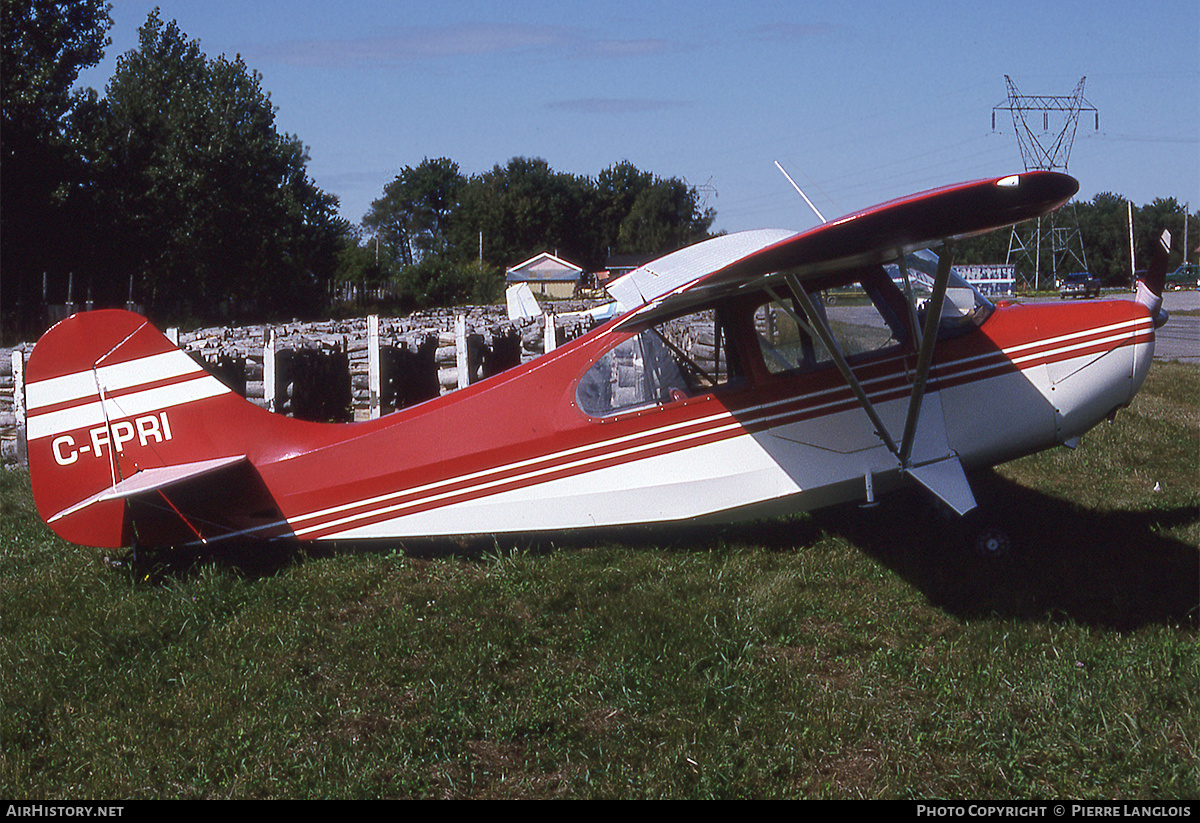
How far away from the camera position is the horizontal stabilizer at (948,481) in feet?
17.8

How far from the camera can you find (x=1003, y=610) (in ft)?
17.0

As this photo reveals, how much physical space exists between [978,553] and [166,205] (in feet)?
123

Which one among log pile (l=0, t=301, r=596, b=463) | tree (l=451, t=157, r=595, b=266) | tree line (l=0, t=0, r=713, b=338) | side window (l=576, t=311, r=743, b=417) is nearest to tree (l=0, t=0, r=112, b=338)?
tree line (l=0, t=0, r=713, b=338)

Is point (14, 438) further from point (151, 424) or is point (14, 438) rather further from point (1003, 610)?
point (1003, 610)

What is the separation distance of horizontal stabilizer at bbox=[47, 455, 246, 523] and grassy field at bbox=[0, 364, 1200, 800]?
64cm

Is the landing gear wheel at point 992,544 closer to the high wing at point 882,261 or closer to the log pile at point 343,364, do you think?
the high wing at point 882,261

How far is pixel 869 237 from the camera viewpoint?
481 cm

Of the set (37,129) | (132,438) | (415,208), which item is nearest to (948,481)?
(132,438)

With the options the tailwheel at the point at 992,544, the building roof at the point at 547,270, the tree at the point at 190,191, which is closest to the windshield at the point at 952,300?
the tailwheel at the point at 992,544

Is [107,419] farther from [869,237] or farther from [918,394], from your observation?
[918,394]

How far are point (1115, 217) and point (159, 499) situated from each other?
76.8 meters

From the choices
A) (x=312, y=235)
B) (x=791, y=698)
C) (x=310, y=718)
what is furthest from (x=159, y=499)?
(x=312, y=235)

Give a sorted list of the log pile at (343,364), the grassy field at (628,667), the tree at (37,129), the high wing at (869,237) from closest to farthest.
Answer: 1. the grassy field at (628,667)
2. the high wing at (869,237)
3. the log pile at (343,364)
4. the tree at (37,129)

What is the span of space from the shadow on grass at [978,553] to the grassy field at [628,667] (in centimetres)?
3
